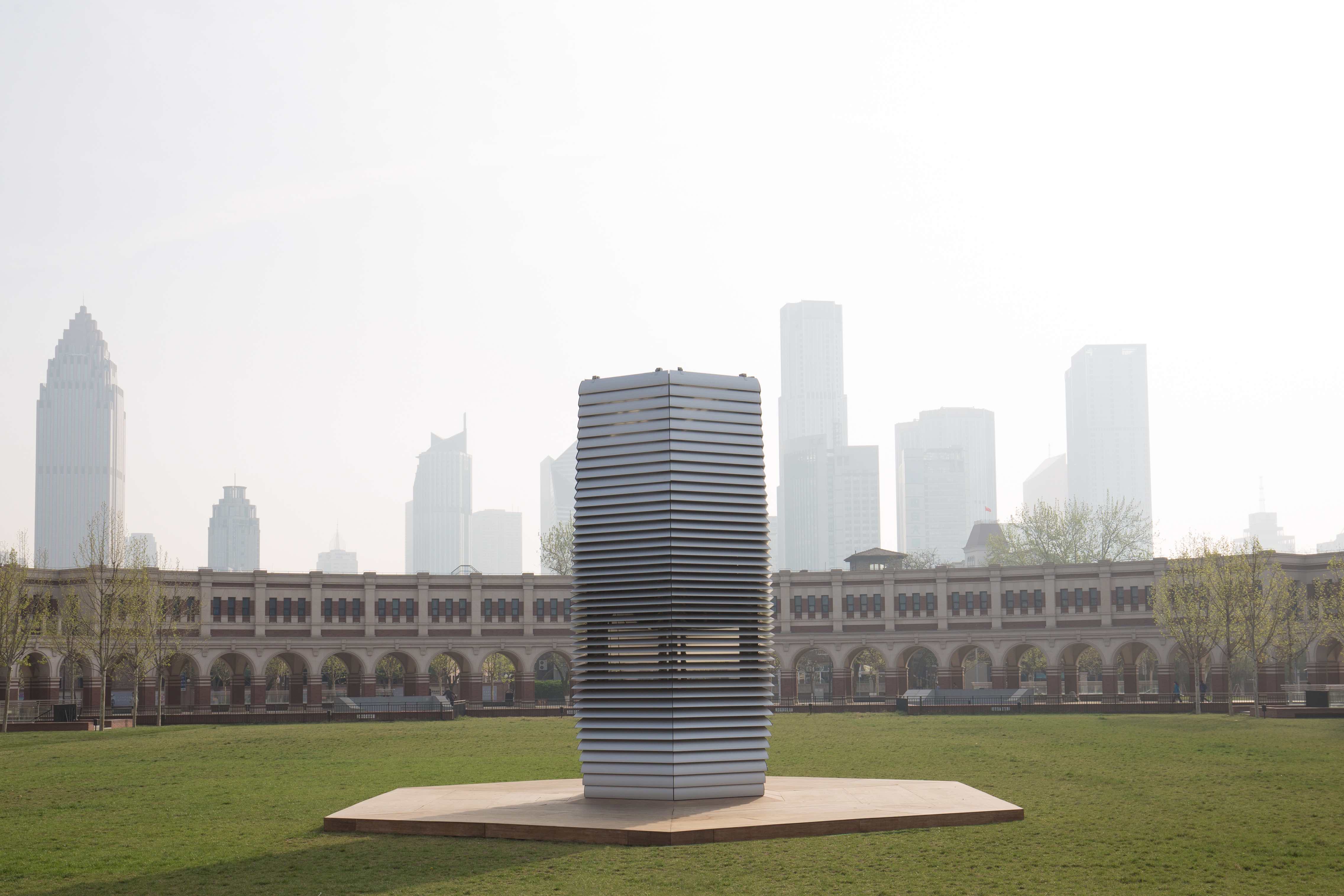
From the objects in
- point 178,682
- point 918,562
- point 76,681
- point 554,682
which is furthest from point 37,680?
point 918,562

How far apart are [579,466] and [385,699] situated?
170 feet

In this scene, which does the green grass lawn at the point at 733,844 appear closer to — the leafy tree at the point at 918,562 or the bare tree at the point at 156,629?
the bare tree at the point at 156,629

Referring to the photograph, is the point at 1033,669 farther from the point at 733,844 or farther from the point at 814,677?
the point at 733,844

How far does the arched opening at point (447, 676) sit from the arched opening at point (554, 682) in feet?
16.4

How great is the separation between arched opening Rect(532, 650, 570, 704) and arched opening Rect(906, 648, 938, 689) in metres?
27.7

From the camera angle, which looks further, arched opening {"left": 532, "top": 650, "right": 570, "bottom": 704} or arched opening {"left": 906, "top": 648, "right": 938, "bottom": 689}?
arched opening {"left": 906, "top": 648, "right": 938, "bottom": 689}

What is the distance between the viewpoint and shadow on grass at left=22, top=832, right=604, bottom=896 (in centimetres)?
1409

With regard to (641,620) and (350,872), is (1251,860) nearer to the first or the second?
(641,620)

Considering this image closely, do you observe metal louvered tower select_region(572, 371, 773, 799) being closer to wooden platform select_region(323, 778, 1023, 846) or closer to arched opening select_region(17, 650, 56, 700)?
wooden platform select_region(323, 778, 1023, 846)

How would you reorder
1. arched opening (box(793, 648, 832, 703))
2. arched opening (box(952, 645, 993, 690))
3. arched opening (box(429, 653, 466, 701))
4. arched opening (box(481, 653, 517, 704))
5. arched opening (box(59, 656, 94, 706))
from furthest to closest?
arched opening (box(793, 648, 832, 703))
arched opening (box(481, 653, 517, 704))
arched opening (box(429, 653, 466, 701))
arched opening (box(952, 645, 993, 690))
arched opening (box(59, 656, 94, 706))

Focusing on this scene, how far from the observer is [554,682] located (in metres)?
92.1

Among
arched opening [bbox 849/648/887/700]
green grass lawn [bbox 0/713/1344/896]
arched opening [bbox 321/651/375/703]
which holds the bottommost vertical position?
arched opening [bbox 849/648/887/700]

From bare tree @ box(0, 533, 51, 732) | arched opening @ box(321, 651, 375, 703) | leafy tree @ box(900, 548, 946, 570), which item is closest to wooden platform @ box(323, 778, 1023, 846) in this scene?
bare tree @ box(0, 533, 51, 732)

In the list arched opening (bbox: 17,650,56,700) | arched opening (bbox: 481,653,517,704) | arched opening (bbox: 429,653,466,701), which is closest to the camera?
A: arched opening (bbox: 17,650,56,700)
